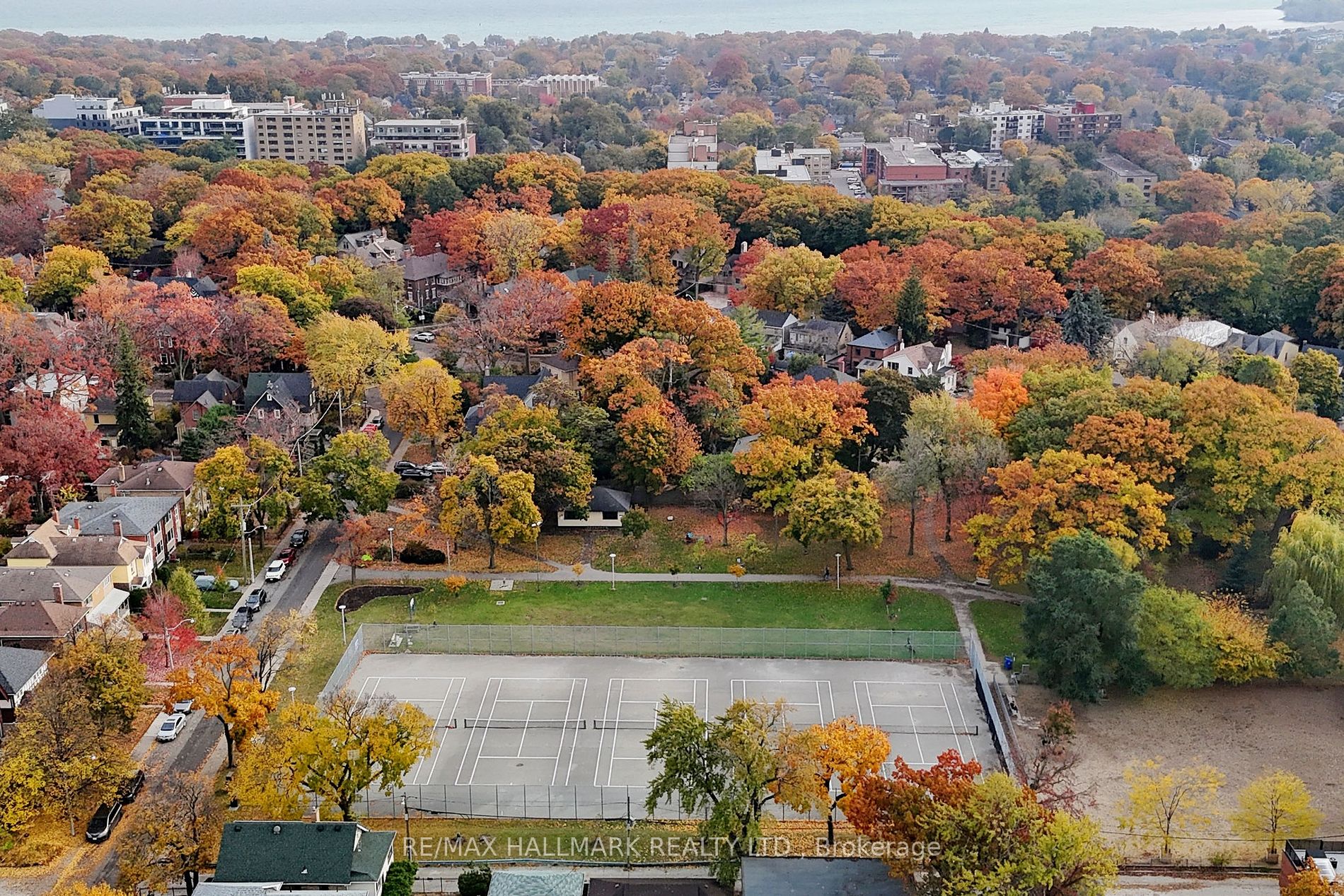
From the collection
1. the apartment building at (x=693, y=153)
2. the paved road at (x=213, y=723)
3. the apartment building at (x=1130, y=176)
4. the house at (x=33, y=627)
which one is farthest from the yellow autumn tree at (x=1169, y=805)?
the apartment building at (x=693, y=153)

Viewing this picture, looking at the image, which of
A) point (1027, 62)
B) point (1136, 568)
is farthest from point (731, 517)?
point (1027, 62)

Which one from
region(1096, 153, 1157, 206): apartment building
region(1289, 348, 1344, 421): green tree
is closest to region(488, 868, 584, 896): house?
region(1289, 348, 1344, 421): green tree

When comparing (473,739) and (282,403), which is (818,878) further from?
(282,403)

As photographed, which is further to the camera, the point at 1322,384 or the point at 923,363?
the point at 923,363

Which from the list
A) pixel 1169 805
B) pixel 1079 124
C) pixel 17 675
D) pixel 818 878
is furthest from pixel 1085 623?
pixel 1079 124

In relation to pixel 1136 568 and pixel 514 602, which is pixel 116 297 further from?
pixel 1136 568

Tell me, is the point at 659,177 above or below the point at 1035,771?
above

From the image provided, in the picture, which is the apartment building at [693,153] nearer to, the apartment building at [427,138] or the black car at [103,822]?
the apartment building at [427,138]
